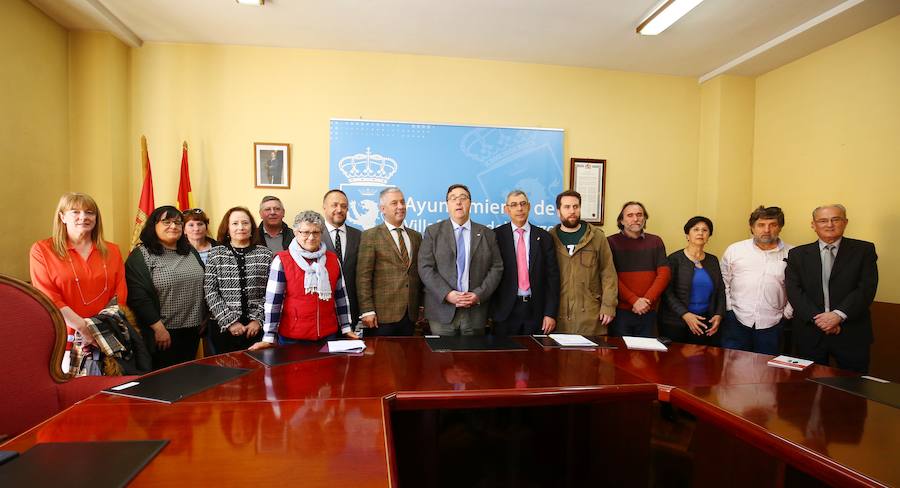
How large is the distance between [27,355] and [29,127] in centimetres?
256

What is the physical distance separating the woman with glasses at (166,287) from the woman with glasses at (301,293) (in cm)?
76

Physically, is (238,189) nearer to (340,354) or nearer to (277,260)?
(277,260)

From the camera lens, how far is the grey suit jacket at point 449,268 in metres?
2.81

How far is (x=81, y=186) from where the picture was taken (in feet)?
12.0

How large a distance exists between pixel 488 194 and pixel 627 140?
5.55 feet

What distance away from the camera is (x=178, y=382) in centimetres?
158

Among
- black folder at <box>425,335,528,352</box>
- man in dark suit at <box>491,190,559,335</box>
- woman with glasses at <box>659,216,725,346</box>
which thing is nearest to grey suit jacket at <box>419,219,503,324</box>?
man in dark suit at <box>491,190,559,335</box>

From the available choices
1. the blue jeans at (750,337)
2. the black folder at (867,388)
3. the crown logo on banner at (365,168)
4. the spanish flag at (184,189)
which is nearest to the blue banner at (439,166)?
the crown logo on banner at (365,168)

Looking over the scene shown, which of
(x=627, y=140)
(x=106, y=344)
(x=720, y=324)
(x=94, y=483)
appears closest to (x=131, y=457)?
(x=94, y=483)

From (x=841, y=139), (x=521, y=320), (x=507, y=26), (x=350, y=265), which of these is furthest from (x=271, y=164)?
(x=841, y=139)

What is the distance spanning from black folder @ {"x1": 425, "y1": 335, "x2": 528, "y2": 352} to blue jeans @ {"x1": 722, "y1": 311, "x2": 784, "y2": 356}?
2.00 m

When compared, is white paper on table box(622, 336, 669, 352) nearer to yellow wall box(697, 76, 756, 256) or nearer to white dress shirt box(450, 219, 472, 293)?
white dress shirt box(450, 219, 472, 293)

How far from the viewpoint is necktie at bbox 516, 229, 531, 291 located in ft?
9.88

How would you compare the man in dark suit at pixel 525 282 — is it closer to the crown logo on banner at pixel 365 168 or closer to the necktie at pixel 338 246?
the necktie at pixel 338 246
